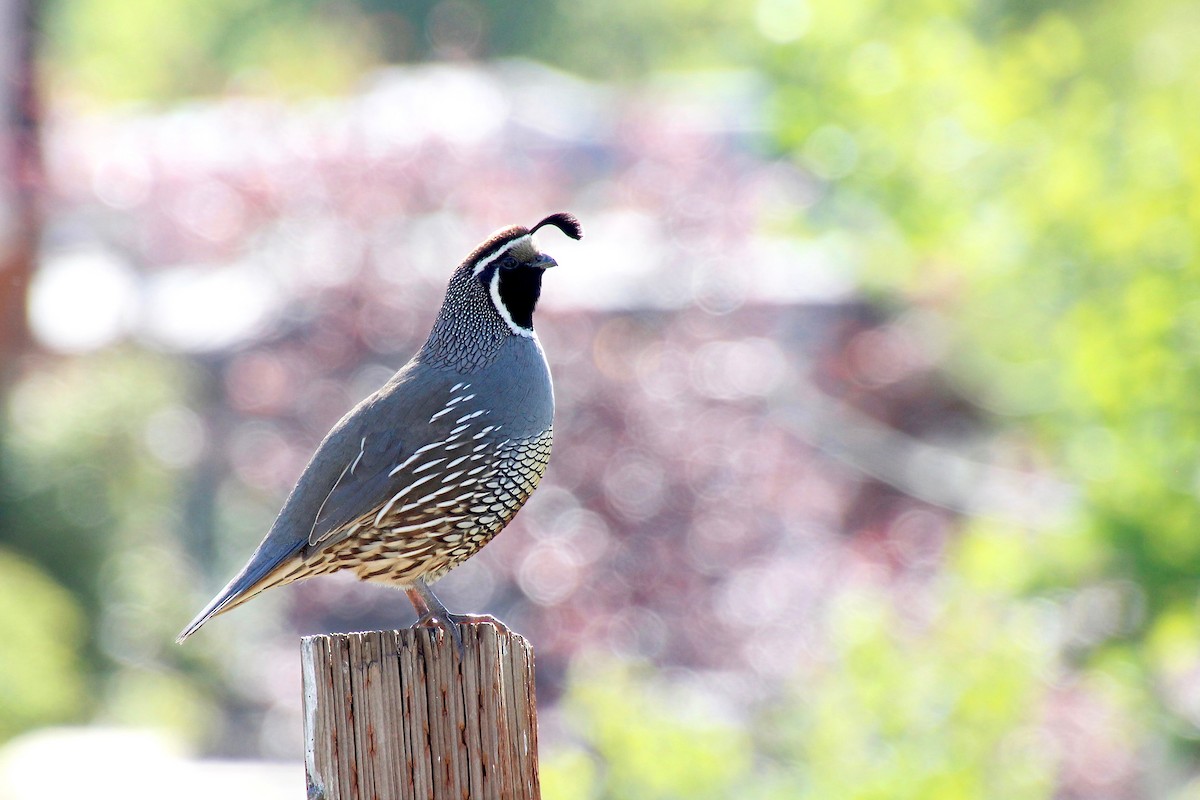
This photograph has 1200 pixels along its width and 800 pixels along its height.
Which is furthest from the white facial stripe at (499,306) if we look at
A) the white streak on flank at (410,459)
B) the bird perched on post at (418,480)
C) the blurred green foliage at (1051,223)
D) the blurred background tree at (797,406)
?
the blurred green foliage at (1051,223)

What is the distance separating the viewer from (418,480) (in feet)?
12.3

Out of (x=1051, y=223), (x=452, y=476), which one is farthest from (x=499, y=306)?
(x=1051, y=223)

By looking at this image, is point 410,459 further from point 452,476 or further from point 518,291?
point 518,291

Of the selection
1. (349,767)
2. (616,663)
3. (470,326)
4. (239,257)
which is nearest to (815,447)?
(616,663)

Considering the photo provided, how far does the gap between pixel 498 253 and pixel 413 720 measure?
146cm

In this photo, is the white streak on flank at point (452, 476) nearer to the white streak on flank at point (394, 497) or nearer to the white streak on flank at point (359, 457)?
the white streak on flank at point (394, 497)

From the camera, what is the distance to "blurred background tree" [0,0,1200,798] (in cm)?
646

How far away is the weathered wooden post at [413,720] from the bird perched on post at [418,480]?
0.93m

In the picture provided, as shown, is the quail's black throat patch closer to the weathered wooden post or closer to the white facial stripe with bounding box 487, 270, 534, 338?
the white facial stripe with bounding box 487, 270, 534, 338

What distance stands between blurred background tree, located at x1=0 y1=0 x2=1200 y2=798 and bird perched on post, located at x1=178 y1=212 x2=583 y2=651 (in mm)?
1471

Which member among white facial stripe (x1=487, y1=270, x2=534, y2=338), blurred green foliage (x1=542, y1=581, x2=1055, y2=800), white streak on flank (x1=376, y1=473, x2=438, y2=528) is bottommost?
blurred green foliage (x1=542, y1=581, x2=1055, y2=800)

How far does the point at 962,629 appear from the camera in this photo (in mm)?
6098

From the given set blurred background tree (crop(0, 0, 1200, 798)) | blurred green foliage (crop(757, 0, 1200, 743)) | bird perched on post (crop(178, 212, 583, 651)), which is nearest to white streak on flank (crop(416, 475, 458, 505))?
bird perched on post (crop(178, 212, 583, 651))

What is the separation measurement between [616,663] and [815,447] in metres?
2.56
